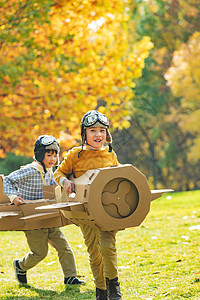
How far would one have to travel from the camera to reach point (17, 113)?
11.8 metres

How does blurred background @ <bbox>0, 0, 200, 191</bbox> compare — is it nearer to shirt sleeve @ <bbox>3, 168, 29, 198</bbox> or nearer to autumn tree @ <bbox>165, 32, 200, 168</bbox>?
autumn tree @ <bbox>165, 32, 200, 168</bbox>

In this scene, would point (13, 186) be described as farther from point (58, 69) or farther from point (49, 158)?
point (58, 69)

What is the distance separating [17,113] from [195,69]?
11385 mm

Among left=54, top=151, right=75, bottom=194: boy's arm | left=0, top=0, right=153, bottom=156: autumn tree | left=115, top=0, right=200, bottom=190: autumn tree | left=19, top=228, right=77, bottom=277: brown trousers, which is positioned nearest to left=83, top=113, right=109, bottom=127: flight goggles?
left=54, top=151, right=75, bottom=194: boy's arm

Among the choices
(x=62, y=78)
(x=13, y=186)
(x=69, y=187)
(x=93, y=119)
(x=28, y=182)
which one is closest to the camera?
(x=69, y=187)

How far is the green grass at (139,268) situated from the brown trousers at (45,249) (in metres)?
0.21

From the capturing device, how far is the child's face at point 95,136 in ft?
13.4

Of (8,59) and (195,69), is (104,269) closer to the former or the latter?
(8,59)

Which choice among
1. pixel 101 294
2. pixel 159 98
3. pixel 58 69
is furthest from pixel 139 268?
pixel 159 98

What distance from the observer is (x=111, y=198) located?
3.70 meters

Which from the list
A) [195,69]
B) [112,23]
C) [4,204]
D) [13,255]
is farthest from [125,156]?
[4,204]

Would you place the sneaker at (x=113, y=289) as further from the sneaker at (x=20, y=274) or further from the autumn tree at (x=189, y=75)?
the autumn tree at (x=189, y=75)

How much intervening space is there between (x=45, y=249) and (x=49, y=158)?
95 centimetres

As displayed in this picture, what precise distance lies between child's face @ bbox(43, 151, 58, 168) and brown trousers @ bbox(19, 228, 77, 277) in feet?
2.24
